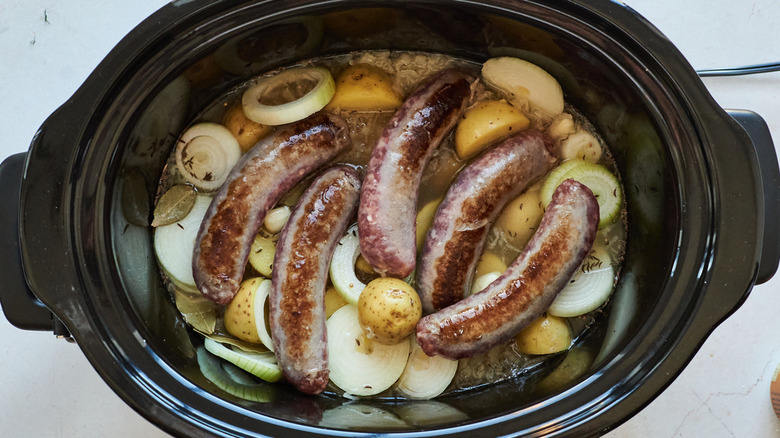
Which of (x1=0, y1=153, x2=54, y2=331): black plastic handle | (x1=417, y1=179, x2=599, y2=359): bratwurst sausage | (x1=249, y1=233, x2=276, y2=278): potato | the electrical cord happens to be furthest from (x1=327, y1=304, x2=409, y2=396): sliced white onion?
the electrical cord

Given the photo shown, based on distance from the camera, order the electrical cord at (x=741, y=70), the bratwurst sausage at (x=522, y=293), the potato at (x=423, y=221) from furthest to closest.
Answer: the electrical cord at (x=741, y=70) → the potato at (x=423, y=221) → the bratwurst sausage at (x=522, y=293)

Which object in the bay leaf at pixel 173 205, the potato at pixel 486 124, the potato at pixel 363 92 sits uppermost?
the potato at pixel 363 92

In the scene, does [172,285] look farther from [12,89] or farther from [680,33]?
[680,33]

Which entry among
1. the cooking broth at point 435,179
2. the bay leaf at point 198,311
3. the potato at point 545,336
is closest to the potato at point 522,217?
the cooking broth at point 435,179

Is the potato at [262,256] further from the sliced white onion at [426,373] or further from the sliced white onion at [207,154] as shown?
the sliced white onion at [426,373]

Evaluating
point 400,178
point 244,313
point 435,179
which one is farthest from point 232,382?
point 435,179

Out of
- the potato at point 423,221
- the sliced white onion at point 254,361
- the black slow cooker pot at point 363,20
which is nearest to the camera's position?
the black slow cooker pot at point 363,20
